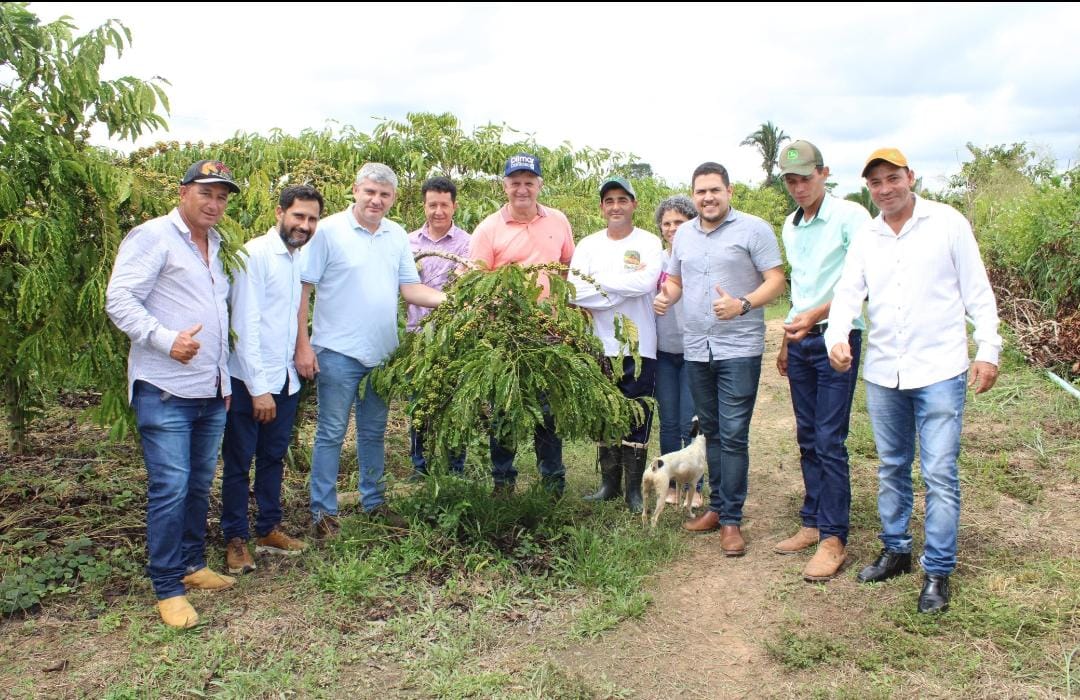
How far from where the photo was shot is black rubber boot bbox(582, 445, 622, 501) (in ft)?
17.6

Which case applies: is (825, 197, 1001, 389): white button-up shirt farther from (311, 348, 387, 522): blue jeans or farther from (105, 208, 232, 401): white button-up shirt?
(105, 208, 232, 401): white button-up shirt

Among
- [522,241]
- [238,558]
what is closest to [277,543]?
[238,558]

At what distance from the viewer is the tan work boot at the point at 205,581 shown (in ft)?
13.1

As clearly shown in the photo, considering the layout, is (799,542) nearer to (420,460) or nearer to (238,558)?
(420,460)

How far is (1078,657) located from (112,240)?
181 inches

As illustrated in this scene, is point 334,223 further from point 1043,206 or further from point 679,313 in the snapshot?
point 1043,206

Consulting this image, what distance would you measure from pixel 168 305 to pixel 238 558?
56.0 inches

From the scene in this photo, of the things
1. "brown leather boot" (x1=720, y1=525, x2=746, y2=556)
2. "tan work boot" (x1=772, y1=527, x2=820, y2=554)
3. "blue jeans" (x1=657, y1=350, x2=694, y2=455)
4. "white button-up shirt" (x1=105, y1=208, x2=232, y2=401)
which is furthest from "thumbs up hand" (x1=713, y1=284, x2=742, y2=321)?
"white button-up shirt" (x1=105, y1=208, x2=232, y2=401)

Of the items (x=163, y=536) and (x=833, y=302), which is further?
(x=833, y=302)

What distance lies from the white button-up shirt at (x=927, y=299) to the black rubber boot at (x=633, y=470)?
5.85ft

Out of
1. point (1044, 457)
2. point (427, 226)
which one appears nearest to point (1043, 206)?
point (1044, 457)

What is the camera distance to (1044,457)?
18.9 feet

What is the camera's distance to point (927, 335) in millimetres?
3656

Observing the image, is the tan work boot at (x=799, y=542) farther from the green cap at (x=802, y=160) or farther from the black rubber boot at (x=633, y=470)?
the green cap at (x=802, y=160)
